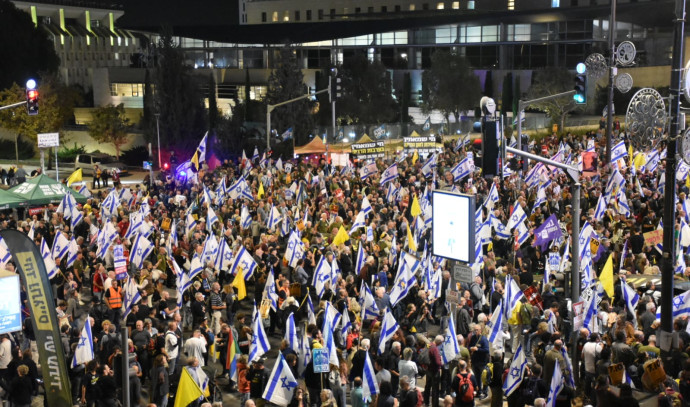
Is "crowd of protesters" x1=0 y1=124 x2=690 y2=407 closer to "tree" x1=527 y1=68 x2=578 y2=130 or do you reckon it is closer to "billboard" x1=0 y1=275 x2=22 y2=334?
"billboard" x1=0 y1=275 x2=22 y2=334

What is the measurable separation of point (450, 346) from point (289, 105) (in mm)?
38430

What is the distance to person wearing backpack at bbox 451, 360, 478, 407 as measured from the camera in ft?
46.3

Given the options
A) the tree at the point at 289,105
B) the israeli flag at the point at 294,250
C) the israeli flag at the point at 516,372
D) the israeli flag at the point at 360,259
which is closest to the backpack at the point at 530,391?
the israeli flag at the point at 516,372

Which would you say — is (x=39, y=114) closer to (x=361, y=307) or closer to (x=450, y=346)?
(x=361, y=307)

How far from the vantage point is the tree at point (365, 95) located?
68.7 m

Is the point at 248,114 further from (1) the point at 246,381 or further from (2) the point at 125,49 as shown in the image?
(2) the point at 125,49

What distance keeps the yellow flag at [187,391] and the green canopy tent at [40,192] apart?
18243 mm

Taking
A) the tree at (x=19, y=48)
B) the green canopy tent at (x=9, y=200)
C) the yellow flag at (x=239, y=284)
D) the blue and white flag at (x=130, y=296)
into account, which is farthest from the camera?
the tree at (x=19, y=48)

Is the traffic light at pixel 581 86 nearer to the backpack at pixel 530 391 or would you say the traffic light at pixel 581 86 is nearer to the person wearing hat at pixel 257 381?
the backpack at pixel 530 391

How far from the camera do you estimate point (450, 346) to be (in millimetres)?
15227

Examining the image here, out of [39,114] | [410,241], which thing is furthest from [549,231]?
[39,114]

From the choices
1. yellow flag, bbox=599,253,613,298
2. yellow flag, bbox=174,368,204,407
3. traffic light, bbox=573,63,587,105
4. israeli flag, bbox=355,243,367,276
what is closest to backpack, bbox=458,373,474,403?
yellow flag, bbox=174,368,204,407

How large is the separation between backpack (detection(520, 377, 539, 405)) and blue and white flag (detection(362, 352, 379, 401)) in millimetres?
2263

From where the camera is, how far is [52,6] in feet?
343
